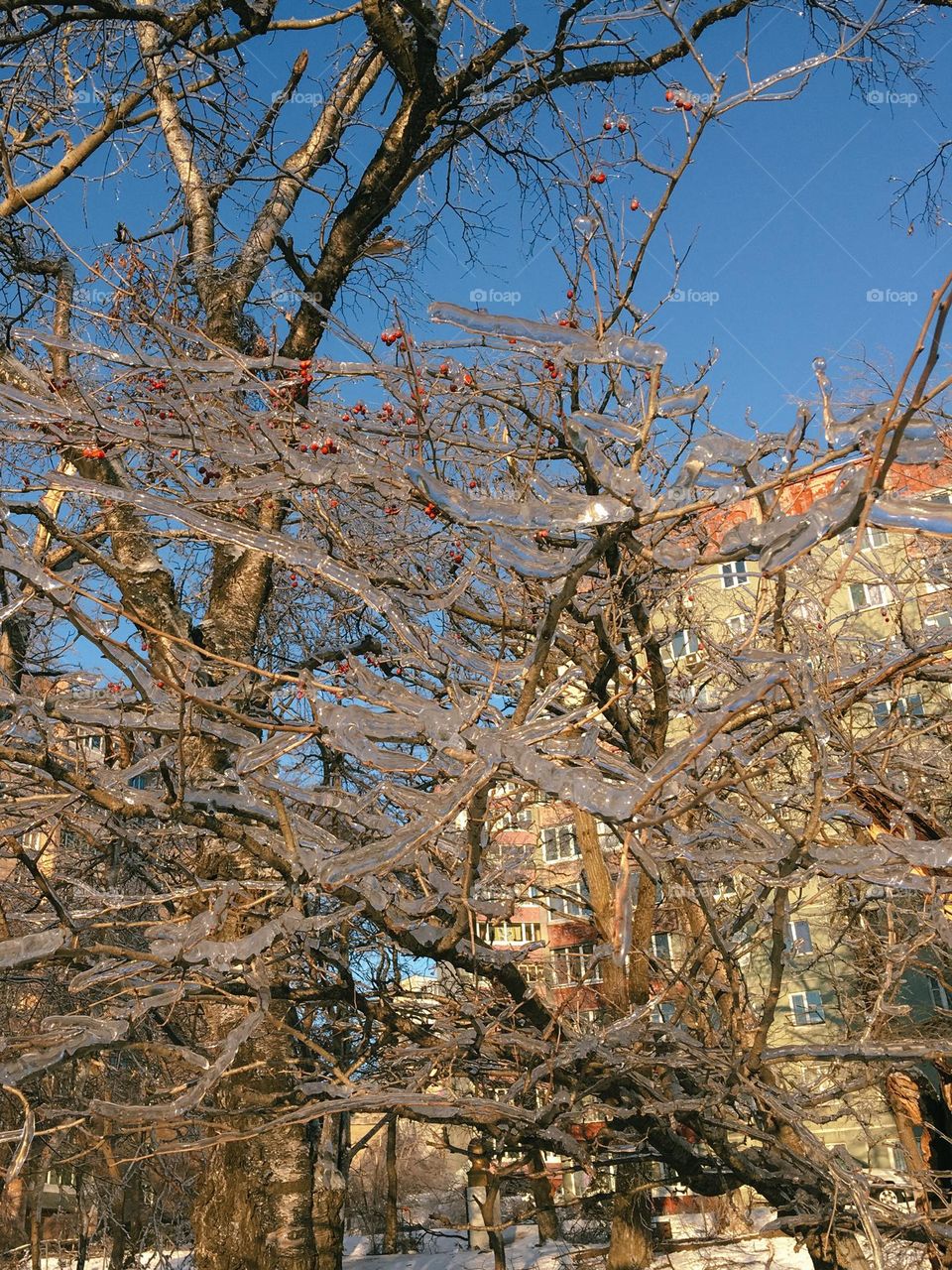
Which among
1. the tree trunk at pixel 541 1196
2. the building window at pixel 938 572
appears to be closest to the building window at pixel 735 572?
the building window at pixel 938 572

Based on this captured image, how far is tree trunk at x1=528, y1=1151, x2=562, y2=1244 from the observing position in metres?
4.02

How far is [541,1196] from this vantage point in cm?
814

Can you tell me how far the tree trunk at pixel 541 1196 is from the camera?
158 inches

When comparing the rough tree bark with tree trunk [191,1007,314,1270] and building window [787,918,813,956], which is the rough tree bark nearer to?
building window [787,918,813,956]

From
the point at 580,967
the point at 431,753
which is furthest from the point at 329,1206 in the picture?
the point at 431,753

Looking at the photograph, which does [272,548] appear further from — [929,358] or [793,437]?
[929,358]

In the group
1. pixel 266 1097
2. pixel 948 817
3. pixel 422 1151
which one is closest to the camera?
pixel 266 1097

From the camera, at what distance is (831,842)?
109 inches

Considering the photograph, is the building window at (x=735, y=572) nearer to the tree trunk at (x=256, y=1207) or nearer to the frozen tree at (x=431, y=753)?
the frozen tree at (x=431, y=753)

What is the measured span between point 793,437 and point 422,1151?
30261 millimetres

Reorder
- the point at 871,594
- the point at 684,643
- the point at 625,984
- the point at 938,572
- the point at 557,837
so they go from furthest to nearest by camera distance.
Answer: the point at 871,594 < the point at 557,837 < the point at 684,643 < the point at 938,572 < the point at 625,984

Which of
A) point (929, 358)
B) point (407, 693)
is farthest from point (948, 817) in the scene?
point (929, 358)

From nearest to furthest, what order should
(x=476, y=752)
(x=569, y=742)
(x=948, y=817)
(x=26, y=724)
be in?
(x=476, y=752), (x=569, y=742), (x=26, y=724), (x=948, y=817)

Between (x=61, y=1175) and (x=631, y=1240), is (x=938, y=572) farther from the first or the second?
(x=61, y=1175)
